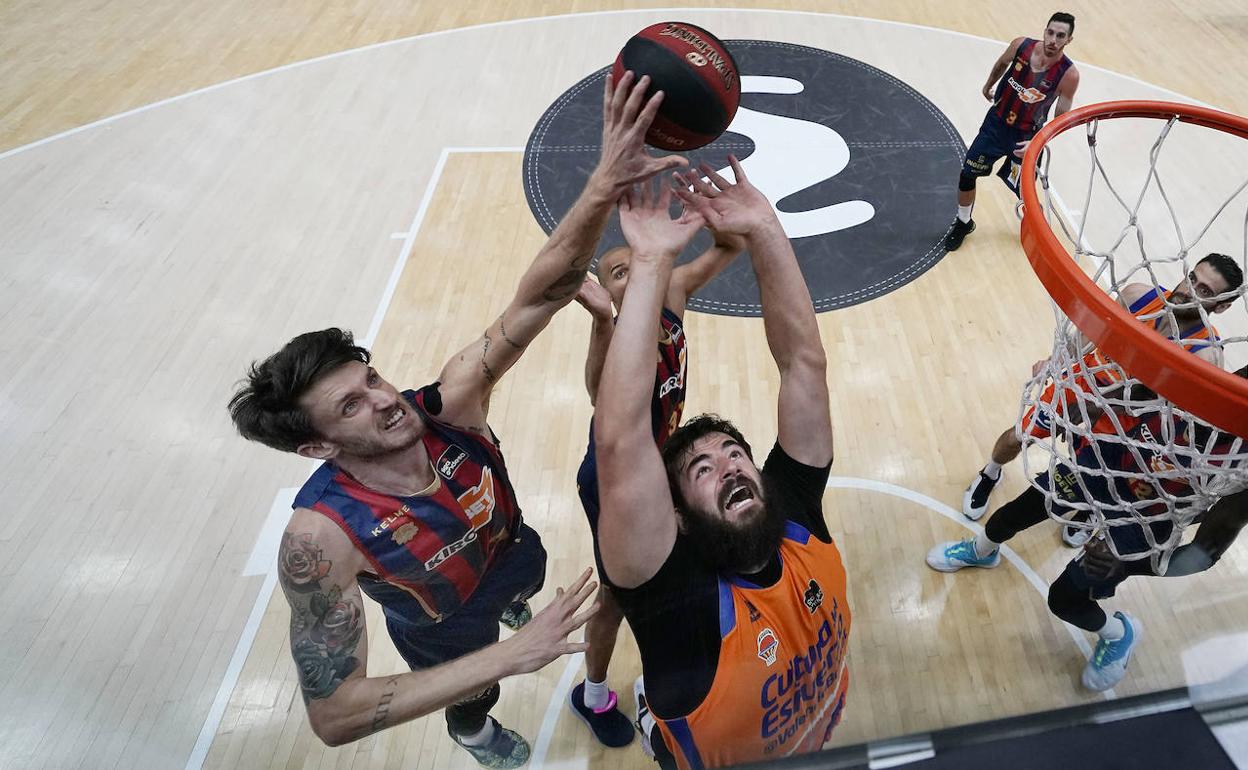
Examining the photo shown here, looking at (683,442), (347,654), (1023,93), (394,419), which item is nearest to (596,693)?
(347,654)

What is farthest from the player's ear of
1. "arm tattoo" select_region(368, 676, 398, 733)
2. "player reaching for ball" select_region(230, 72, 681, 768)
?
"arm tattoo" select_region(368, 676, 398, 733)

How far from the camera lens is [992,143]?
460 cm

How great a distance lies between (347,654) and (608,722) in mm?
1206

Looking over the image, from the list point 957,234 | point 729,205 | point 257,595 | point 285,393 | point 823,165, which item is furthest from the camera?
point 823,165

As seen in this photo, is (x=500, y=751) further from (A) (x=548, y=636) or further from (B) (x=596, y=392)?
(B) (x=596, y=392)

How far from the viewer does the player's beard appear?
1.76m

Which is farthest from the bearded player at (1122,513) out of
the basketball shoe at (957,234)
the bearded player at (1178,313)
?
Answer: the basketball shoe at (957,234)

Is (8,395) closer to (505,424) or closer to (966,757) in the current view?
(505,424)

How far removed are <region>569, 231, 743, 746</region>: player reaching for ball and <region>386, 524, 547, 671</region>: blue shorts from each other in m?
0.27

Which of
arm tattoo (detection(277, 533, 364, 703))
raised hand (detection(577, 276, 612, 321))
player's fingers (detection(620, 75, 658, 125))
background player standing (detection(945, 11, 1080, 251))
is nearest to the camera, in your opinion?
player's fingers (detection(620, 75, 658, 125))

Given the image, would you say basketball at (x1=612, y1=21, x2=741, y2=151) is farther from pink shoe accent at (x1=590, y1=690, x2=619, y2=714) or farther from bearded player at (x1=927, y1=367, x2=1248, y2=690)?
pink shoe accent at (x1=590, y1=690, x2=619, y2=714)

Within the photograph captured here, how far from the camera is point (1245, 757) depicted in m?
1.02

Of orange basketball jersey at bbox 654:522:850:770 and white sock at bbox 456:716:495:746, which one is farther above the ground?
orange basketball jersey at bbox 654:522:850:770

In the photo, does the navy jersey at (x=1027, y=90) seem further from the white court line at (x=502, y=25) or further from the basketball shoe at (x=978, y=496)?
the white court line at (x=502, y=25)
